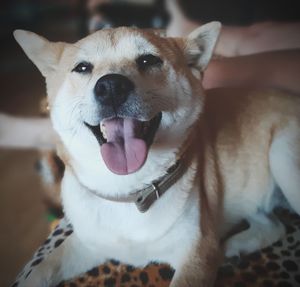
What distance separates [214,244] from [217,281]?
7cm

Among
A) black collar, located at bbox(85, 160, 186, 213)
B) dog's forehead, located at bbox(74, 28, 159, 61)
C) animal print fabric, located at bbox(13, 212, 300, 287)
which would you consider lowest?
animal print fabric, located at bbox(13, 212, 300, 287)

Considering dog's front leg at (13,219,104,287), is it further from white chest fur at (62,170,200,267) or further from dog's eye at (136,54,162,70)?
dog's eye at (136,54,162,70)

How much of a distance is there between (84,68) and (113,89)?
0.15m

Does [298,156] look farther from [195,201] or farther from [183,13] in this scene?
[183,13]

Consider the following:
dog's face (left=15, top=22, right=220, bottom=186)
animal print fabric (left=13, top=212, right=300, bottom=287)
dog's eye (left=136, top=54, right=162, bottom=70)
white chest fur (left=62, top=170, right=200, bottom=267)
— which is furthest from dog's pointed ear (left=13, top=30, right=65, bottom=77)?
animal print fabric (left=13, top=212, right=300, bottom=287)

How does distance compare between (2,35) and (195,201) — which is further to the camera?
(195,201)

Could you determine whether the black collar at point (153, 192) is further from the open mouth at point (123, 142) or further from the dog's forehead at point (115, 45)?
the dog's forehead at point (115, 45)

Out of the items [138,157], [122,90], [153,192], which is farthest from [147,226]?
[122,90]

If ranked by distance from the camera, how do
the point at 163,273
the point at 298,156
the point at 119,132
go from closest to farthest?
1. the point at 119,132
2. the point at 163,273
3. the point at 298,156

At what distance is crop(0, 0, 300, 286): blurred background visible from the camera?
2.27 feet

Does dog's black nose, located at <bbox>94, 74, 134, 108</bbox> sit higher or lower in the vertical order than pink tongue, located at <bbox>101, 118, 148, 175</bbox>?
higher

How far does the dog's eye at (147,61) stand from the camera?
699mm

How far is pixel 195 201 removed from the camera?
2.52ft

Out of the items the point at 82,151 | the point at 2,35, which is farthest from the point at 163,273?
the point at 2,35
